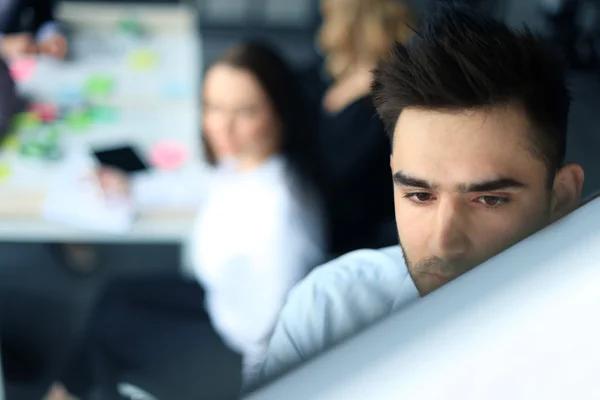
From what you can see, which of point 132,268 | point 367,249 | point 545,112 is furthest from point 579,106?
point 132,268

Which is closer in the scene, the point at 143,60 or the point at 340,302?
the point at 340,302

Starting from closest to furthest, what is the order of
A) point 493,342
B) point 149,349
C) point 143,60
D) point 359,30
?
point 493,342
point 359,30
point 149,349
point 143,60

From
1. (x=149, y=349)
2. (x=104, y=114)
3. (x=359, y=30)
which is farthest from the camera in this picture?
(x=104, y=114)

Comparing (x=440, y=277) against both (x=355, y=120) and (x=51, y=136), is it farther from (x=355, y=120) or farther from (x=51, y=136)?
(x=51, y=136)

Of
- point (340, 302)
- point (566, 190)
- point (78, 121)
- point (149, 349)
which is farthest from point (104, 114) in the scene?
point (566, 190)

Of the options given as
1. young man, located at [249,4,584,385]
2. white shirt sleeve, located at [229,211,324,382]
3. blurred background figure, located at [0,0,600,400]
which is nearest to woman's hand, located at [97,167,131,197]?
blurred background figure, located at [0,0,600,400]

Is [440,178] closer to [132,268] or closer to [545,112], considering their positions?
[545,112]

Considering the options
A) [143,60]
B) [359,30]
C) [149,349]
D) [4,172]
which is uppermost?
[359,30]

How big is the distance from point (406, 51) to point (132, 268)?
A: 0.35 m

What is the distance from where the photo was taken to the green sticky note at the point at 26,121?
63cm

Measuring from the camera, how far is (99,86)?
0.78 meters

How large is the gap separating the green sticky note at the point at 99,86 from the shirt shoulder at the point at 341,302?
0.42m

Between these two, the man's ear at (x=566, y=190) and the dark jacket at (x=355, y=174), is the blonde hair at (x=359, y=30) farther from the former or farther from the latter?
the man's ear at (x=566, y=190)

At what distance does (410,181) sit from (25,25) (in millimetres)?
371
